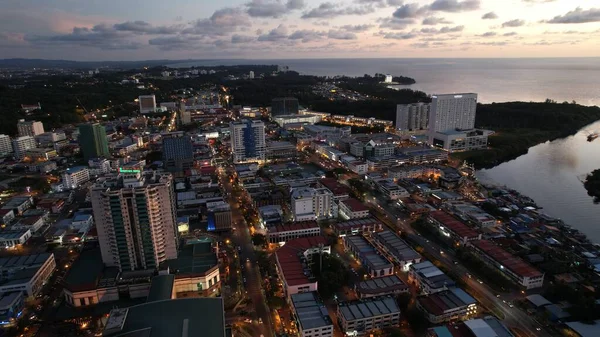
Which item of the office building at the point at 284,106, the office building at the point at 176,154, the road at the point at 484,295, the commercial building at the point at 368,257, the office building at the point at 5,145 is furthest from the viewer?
the office building at the point at 284,106

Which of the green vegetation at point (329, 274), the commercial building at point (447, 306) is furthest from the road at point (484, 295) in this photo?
the green vegetation at point (329, 274)

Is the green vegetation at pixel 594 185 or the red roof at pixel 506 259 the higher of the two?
the red roof at pixel 506 259

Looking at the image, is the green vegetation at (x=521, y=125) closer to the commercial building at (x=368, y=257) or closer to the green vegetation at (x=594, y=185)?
the green vegetation at (x=594, y=185)

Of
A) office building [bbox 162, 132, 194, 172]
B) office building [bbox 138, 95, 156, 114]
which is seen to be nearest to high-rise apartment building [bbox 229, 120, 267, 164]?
office building [bbox 162, 132, 194, 172]

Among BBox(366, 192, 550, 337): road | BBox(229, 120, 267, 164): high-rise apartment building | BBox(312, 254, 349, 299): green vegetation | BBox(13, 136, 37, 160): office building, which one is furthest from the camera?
BBox(13, 136, 37, 160): office building

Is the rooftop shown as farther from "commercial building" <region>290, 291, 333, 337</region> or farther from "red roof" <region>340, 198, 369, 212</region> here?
"red roof" <region>340, 198, 369, 212</region>

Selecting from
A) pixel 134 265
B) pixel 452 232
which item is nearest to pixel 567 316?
pixel 452 232

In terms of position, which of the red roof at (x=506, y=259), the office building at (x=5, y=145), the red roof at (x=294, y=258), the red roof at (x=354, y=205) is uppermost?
the office building at (x=5, y=145)
